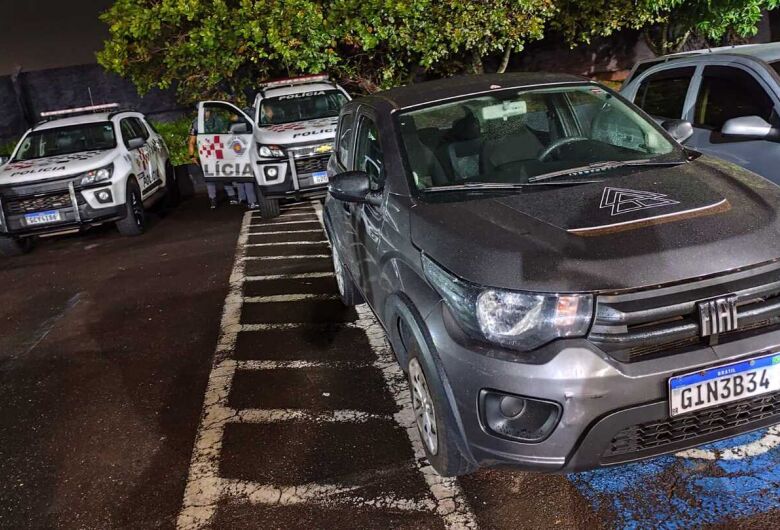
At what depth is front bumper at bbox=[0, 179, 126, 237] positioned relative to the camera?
839 centimetres

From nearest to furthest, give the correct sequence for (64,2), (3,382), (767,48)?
(3,382) < (767,48) < (64,2)

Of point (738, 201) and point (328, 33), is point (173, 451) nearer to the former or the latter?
point (738, 201)

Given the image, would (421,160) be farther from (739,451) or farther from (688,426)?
(739,451)

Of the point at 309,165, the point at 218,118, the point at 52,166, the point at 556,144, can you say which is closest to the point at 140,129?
the point at 218,118

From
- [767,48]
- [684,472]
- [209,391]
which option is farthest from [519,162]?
[767,48]

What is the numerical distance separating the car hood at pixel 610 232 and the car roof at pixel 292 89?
718cm

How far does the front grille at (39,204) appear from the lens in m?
8.45

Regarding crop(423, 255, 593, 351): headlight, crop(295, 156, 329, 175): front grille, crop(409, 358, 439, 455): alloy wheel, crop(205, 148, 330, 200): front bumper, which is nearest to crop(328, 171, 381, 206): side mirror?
crop(409, 358, 439, 455): alloy wheel

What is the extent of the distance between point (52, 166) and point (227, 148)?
2294 mm

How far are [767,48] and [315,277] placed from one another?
4.31 meters

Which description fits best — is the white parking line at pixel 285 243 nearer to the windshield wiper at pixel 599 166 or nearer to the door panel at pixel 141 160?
the door panel at pixel 141 160

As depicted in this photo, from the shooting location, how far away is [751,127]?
14.8 feet

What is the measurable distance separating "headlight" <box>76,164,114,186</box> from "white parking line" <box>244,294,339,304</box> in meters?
3.73

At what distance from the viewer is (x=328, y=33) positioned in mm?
11555
